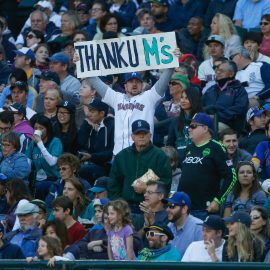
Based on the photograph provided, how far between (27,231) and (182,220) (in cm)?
171

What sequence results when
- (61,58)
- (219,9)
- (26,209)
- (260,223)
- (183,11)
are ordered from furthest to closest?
(183,11), (219,9), (61,58), (26,209), (260,223)

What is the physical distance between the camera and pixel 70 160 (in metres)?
16.0

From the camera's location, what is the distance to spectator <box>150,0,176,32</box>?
2159 centimetres

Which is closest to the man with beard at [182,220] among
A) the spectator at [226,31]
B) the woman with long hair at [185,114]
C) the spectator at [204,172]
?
the spectator at [204,172]

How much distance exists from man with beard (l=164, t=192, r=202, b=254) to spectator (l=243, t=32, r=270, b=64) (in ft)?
16.9

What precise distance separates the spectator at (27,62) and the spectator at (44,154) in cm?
294

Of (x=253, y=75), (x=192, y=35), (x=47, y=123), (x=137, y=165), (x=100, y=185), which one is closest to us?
(x=137, y=165)

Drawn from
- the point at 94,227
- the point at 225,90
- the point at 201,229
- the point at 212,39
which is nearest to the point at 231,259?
the point at 201,229

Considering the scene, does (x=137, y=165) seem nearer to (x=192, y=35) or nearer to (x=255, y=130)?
(x=255, y=130)

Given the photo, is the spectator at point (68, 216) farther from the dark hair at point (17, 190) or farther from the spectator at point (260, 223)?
the spectator at point (260, 223)

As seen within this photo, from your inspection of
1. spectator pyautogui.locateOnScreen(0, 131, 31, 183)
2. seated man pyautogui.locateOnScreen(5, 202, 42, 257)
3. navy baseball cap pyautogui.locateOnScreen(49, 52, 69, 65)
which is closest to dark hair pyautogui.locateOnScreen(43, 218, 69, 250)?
seated man pyautogui.locateOnScreen(5, 202, 42, 257)

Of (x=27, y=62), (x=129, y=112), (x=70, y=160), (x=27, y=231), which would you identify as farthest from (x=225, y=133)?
(x=27, y=62)

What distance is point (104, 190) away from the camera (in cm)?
1534

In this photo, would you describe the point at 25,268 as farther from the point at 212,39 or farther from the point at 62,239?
the point at 212,39
